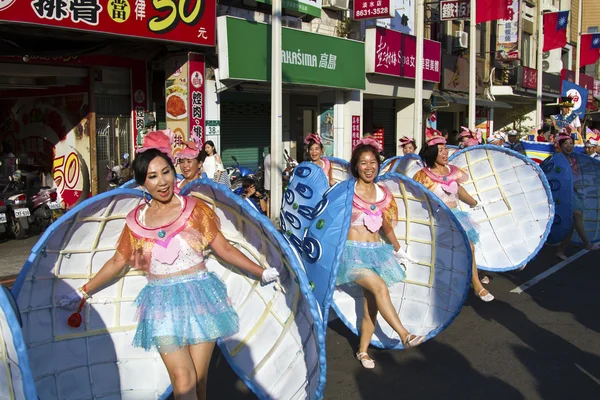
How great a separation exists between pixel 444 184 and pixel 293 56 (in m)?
8.79

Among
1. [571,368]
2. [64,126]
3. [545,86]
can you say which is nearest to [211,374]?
[571,368]

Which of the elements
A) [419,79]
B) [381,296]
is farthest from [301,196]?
[419,79]

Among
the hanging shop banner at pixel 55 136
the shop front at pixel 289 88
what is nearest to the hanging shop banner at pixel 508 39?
the shop front at pixel 289 88

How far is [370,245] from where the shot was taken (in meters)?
5.01

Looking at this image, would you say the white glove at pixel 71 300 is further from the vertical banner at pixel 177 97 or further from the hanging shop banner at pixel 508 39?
the hanging shop banner at pixel 508 39

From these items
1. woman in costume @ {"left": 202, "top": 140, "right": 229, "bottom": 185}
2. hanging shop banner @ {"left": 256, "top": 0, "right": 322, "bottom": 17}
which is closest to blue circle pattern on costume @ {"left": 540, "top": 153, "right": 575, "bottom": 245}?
woman in costume @ {"left": 202, "top": 140, "right": 229, "bottom": 185}

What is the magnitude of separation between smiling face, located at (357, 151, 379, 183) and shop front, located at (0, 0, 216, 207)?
6915mm

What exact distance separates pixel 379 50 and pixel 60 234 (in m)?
15.3

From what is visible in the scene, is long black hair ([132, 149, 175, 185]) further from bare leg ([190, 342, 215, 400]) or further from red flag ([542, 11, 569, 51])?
red flag ([542, 11, 569, 51])

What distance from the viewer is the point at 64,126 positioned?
12.9 metres

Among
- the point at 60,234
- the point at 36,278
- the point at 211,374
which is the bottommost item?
the point at 211,374

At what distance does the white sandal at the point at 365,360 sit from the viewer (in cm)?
516

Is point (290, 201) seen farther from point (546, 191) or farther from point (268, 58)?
point (268, 58)

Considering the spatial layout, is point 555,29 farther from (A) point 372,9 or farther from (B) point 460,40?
(A) point 372,9
